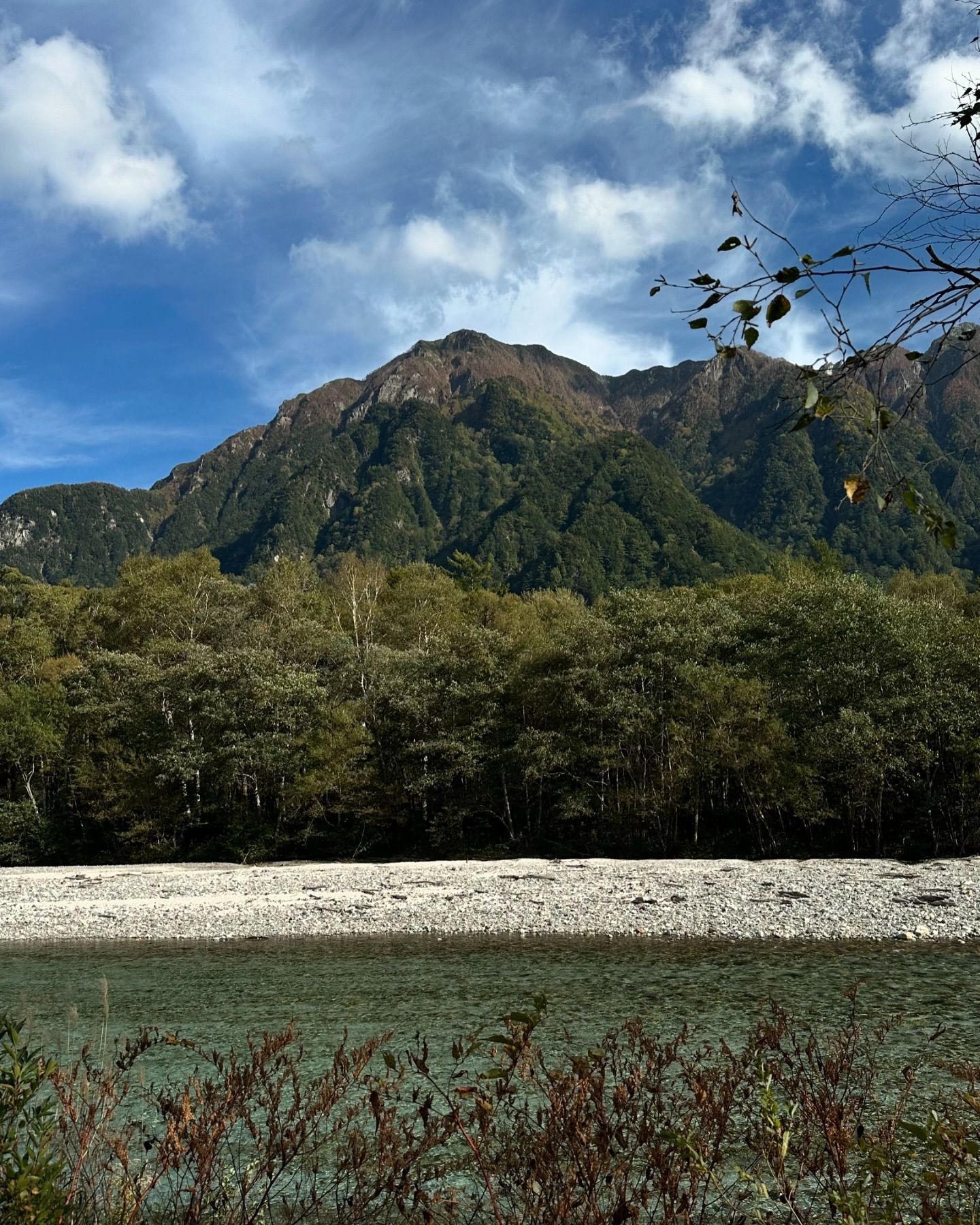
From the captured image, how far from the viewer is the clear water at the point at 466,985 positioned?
11.0m

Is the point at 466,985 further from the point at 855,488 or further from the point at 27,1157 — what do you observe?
the point at 855,488

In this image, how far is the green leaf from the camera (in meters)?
2.33

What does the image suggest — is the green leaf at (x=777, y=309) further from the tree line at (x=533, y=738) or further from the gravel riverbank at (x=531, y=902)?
the tree line at (x=533, y=738)

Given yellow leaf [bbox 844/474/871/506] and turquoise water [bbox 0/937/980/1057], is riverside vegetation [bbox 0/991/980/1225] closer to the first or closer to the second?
yellow leaf [bbox 844/474/871/506]

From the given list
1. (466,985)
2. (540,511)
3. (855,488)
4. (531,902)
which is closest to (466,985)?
(466,985)

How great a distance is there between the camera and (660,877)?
23.4m

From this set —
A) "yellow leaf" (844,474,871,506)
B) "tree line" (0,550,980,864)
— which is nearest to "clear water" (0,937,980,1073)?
"yellow leaf" (844,474,871,506)

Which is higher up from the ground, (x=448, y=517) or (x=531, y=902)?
(x=448, y=517)

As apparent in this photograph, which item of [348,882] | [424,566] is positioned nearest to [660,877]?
[348,882]

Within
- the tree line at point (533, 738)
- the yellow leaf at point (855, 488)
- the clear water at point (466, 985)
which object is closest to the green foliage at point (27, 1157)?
the yellow leaf at point (855, 488)

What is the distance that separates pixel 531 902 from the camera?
2070cm

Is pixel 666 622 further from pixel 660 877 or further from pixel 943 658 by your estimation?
pixel 660 877

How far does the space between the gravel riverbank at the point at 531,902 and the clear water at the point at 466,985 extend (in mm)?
1327

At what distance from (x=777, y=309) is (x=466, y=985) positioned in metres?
13.0
